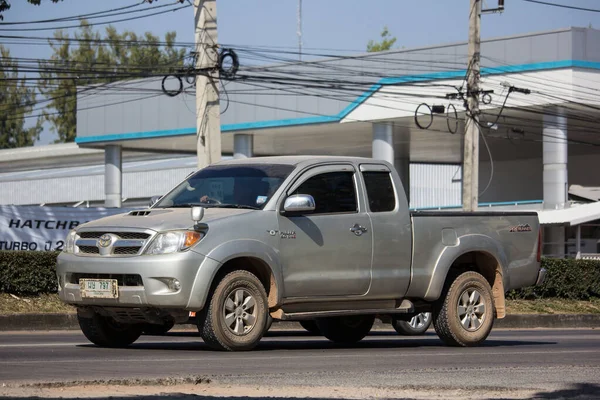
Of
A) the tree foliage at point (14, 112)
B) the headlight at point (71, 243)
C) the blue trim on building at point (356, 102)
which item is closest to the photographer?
the headlight at point (71, 243)

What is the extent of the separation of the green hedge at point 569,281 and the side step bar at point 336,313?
12854 millimetres

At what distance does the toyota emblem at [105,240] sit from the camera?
34.9 feet

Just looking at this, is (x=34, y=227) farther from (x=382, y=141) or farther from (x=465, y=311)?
(x=382, y=141)

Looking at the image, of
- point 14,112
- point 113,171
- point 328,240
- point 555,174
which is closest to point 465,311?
point 328,240

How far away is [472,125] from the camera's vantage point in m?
29.1

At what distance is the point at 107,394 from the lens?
24.4 ft

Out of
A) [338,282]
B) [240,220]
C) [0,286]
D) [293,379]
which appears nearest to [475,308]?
[338,282]

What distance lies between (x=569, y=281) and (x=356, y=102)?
18.2 meters

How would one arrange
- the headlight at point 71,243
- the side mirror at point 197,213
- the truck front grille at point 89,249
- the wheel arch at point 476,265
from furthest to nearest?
the wheel arch at point 476,265 < the headlight at point 71,243 < the truck front grille at point 89,249 < the side mirror at point 197,213

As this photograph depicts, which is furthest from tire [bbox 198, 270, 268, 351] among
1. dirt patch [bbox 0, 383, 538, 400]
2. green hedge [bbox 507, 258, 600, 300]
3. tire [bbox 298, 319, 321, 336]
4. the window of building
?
green hedge [bbox 507, 258, 600, 300]

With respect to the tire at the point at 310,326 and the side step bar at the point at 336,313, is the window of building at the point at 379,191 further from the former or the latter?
the tire at the point at 310,326

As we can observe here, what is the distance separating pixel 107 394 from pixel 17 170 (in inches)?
2709

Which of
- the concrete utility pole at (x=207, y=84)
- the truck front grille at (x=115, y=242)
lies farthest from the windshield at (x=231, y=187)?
the concrete utility pole at (x=207, y=84)

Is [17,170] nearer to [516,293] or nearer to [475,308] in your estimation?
[516,293]
